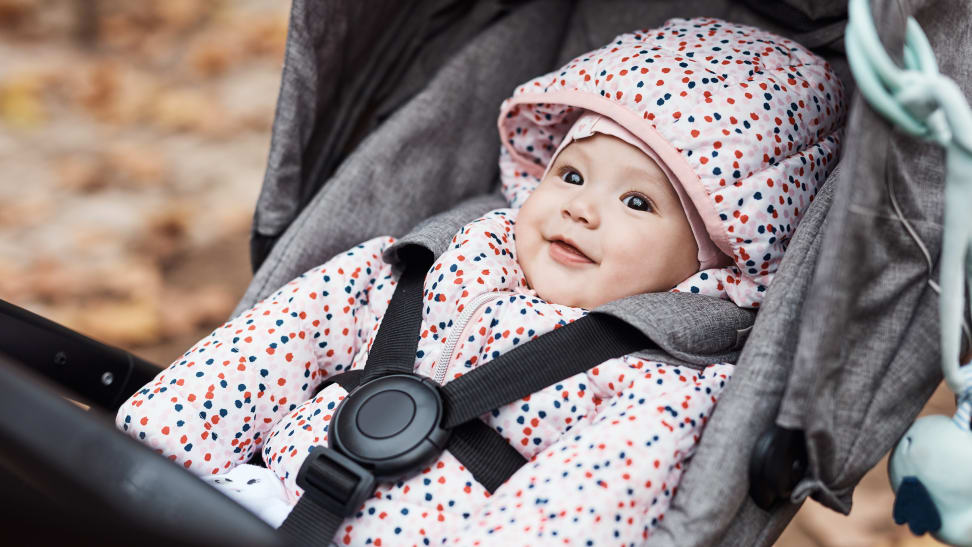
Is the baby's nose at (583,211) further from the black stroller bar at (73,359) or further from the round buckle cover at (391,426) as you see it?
the black stroller bar at (73,359)

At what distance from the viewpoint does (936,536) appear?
0.88 meters

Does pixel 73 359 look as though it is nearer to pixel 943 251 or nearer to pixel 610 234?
pixel 610 234

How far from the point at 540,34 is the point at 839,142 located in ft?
1.86

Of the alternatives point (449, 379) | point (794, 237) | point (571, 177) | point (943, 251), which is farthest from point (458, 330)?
point (943, 251)

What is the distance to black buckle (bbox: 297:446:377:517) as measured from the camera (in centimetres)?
91

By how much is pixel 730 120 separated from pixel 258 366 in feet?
2.29

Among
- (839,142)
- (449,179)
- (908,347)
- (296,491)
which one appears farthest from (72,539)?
(839,142)

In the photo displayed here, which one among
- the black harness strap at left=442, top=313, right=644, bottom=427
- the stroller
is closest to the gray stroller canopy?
the stroller

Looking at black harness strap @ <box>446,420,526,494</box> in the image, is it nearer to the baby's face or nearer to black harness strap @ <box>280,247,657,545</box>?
black harness strap @ <box>280,247,657,545</box>

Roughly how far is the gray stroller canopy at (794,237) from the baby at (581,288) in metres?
0.07

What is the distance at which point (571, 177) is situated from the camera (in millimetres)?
1197

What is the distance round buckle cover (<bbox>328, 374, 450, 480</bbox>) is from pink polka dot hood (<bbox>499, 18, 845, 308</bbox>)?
1.35 ft

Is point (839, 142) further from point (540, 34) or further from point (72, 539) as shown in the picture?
point (72, 539)

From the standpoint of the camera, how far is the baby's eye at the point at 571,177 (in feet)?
3.89
